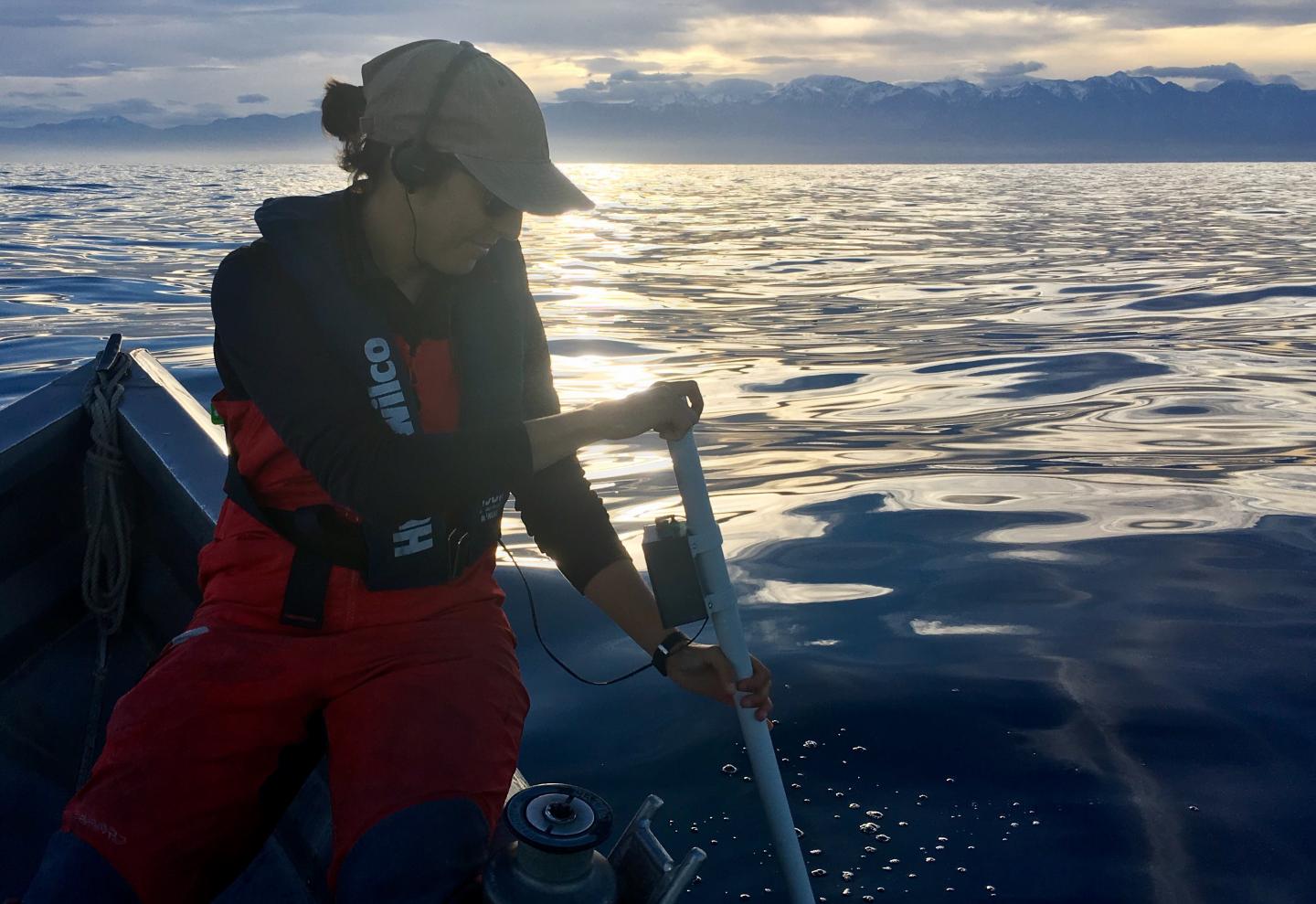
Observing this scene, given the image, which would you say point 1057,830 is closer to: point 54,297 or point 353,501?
point 353,501

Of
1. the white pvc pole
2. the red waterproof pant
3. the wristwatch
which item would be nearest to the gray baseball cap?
the white pvc pole

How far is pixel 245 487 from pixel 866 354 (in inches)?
366

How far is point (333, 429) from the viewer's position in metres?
2.13

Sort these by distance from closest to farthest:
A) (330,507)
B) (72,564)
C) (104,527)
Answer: (330,507) → (104,527) → (72,564)

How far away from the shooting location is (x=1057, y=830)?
298cm

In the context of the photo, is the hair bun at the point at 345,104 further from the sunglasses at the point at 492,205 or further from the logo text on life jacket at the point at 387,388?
the logo text on life jacket at the point at 387,388

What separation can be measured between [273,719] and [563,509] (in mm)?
818

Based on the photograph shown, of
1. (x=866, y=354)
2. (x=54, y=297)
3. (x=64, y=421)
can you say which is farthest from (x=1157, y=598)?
(x=54, y=297)

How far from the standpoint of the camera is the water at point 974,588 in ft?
9.83

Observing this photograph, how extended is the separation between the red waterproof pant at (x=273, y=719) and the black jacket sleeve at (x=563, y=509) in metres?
0.38

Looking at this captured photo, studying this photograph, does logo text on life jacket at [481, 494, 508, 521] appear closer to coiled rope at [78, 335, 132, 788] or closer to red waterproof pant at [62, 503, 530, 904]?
red waterproof pant at [62, 503, 530, 904]

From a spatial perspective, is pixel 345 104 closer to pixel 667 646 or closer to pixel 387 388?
pixel 387 388

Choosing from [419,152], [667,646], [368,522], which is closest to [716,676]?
[667,646]

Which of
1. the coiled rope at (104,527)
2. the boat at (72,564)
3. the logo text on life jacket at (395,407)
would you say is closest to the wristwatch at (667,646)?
the logo text on life jacket at (395,407)
